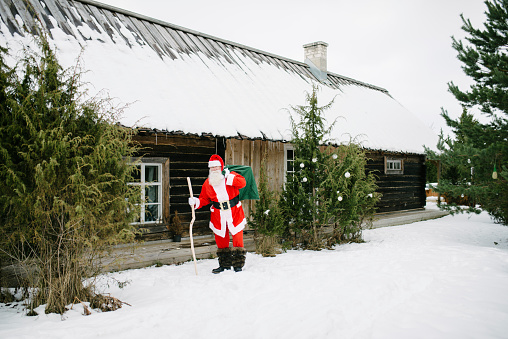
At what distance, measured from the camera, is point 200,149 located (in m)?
8.77

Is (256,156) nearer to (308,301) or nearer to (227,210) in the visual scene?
(227,210)

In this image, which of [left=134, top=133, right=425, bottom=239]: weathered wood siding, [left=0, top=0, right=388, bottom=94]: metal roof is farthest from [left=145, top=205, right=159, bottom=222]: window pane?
[left=0, top=0, right=388, bottom=94]: metal roof

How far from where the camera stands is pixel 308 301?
470 cm

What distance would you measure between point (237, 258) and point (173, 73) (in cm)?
512

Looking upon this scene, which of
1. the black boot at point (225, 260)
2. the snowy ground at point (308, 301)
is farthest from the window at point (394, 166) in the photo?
the black boot at point (225, 260)

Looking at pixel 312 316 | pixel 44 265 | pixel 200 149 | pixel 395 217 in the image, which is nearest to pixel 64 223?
pixel 44 265

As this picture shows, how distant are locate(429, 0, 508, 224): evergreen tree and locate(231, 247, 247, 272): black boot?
574cm

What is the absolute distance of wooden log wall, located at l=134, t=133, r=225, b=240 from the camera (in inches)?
311

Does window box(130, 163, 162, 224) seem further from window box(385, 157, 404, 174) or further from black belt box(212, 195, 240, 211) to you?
window box(385, 157, 404, 174)

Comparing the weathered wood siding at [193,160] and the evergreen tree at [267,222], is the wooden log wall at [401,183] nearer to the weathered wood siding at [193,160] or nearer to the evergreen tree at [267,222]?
the weathered wood siding at [193,160]

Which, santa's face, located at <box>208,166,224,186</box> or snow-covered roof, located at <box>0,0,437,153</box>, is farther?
snow-covered roof, located at <box>0,0,437,153</box>

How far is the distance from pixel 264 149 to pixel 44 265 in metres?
6.45

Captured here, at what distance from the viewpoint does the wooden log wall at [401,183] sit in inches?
549

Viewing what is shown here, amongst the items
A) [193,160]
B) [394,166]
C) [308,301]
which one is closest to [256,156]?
[193,160]
